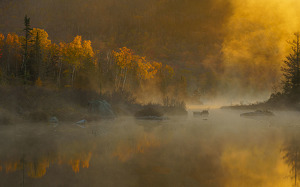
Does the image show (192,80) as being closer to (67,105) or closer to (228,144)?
(67,105)

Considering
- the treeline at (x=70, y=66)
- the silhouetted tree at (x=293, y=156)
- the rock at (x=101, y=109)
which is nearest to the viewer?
the silhouetted tree at (x=293, y=156)

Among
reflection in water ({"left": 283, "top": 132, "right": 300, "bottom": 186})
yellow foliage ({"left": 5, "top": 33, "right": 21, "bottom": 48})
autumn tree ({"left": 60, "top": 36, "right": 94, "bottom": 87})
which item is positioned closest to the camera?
reflection in water ({"left": 283, "top": 132, "right": 300, "bottom": 186})

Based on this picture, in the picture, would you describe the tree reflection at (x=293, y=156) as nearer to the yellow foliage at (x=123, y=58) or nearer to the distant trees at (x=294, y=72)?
the distant trees at (x=294, y=72)

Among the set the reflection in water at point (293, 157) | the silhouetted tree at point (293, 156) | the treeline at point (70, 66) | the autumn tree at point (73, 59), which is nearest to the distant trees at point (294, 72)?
the treeline at point (70, 66)

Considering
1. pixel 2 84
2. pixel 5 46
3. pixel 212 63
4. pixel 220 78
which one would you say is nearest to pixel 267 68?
pixel 220 78

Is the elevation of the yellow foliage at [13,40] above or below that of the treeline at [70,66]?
above

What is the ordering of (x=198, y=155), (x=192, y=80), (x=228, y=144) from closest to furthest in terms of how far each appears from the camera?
(x=198, y=155)
(x=228, y=144)
(x=192, y=80)

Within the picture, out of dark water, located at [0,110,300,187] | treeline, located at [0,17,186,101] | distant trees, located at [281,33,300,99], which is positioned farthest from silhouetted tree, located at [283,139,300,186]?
distant trees, located at [281,33,300,99]

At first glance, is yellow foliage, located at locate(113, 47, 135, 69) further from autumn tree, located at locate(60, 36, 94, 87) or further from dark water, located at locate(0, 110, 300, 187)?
dark water, located at locate(0, 110, 300, 187)

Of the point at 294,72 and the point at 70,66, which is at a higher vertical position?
the point at 70,66

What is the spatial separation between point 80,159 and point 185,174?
322 cm

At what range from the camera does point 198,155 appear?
25.7 feet

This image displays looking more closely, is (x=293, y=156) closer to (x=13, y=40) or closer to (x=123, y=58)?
(x=123, y=58)

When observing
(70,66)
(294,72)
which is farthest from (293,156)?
(70,66)
